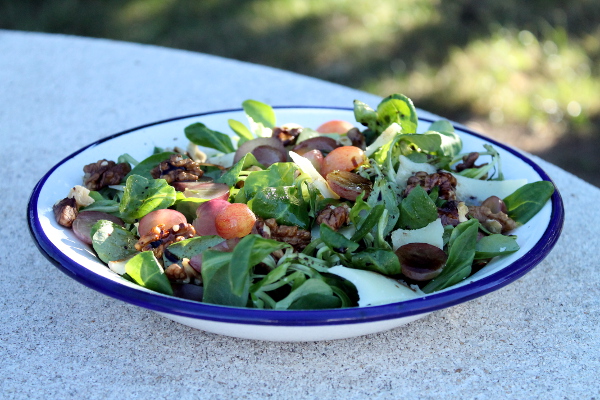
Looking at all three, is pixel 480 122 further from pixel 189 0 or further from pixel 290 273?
pixel 290 273

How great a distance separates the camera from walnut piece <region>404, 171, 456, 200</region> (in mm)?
1112

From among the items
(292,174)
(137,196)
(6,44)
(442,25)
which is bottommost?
(6,44)

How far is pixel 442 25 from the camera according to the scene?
3822 mm

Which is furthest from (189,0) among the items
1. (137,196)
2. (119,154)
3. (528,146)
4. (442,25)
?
(137,196)

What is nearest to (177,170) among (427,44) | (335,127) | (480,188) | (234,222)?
(234,222)

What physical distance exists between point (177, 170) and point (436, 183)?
0.45m

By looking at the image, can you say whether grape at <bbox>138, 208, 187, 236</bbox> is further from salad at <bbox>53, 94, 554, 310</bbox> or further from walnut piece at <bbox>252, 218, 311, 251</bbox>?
walnut piece at <bbox>252, 218, 311, 251</bbox>

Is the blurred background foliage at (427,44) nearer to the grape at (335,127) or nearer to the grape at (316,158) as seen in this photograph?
the grape at (335,127)

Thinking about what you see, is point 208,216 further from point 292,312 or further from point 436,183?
point 436,183

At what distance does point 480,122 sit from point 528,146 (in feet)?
0.84

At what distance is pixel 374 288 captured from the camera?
87 cm

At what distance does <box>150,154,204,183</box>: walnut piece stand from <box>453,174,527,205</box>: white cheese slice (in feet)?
1.54

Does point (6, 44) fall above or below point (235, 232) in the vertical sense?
below

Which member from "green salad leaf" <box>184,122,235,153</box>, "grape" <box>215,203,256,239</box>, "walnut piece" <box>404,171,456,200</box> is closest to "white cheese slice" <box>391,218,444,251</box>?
"walnut piece" <box>404,171,456,200</box>
